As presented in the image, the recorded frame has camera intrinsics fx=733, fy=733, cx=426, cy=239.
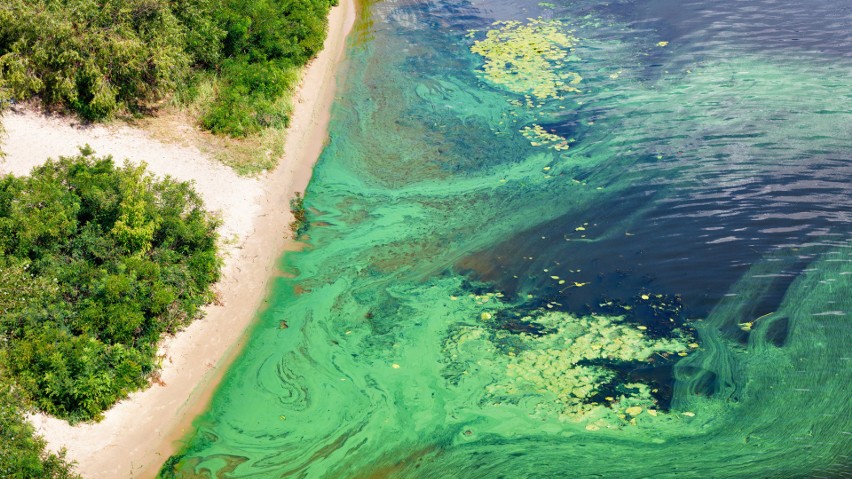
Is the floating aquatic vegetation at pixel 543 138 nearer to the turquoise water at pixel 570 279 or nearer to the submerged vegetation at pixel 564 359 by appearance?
the turquoise water at pixel 570 279

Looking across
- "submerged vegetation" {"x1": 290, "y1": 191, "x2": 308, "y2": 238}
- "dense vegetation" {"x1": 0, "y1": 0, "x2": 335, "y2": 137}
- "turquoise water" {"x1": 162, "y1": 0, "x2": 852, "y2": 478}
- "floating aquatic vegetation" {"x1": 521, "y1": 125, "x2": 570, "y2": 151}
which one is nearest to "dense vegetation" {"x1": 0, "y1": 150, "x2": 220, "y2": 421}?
"turquoise water" {"x1": 162, "y1": 0, "x2": 852, "y2": 478}

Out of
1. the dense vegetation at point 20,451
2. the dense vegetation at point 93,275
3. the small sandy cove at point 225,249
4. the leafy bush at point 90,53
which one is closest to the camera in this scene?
the dense vegetation at point 20,451

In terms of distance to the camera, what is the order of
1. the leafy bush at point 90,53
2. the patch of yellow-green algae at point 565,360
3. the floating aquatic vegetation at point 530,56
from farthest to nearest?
the floating aquatic vegetation at point 530,56
the leafy bush at point 90,53
the patch of yellow-green algae at point 565,360

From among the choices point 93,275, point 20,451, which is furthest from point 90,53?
point 20,451

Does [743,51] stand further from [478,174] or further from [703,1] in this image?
[478,174]

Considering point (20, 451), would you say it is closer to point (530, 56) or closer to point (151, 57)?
point (151, 57)

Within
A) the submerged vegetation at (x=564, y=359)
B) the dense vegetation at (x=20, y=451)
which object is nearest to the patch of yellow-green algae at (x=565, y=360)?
the submerged vegetation at (x=564, y=359)
